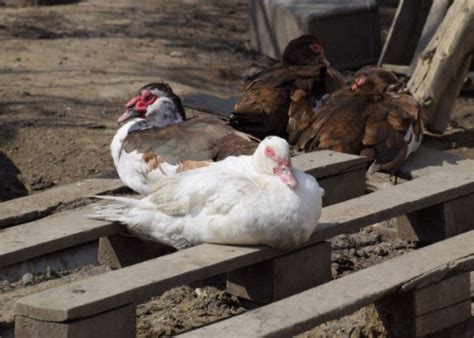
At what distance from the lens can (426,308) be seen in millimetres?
4336

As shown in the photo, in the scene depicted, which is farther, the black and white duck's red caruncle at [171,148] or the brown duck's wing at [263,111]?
the brown duck's wing at [263,111]

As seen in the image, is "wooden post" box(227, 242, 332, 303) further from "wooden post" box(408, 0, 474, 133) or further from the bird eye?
"wooden post" box(408, 0, 474, 133)

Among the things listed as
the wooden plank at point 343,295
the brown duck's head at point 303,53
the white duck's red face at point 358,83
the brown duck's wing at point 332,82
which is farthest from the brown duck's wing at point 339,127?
the wooden plank at point 343,295

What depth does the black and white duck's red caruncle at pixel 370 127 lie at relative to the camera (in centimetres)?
612

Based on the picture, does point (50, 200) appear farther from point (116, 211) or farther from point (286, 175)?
point (286, 175)

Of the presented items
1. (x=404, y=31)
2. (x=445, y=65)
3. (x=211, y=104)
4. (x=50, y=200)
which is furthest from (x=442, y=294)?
(x=404, y=31)

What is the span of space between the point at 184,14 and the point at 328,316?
6759 mm

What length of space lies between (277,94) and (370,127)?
746 millimetres

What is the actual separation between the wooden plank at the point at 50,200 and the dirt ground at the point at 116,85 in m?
0.38

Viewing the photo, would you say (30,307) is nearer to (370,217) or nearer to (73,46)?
(370,217)

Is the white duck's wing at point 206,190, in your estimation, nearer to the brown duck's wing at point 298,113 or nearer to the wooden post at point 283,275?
the wooden post at point 283,275

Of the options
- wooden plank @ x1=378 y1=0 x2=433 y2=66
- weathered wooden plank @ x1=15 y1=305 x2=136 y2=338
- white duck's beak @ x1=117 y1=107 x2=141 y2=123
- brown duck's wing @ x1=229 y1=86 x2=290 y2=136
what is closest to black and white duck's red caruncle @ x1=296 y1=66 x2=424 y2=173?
brown duck's wing @ x1=229 y1=86 x2=290 y2=136

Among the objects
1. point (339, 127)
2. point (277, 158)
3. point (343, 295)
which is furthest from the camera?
point (339, 127)

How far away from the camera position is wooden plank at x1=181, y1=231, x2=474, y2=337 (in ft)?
12.4
